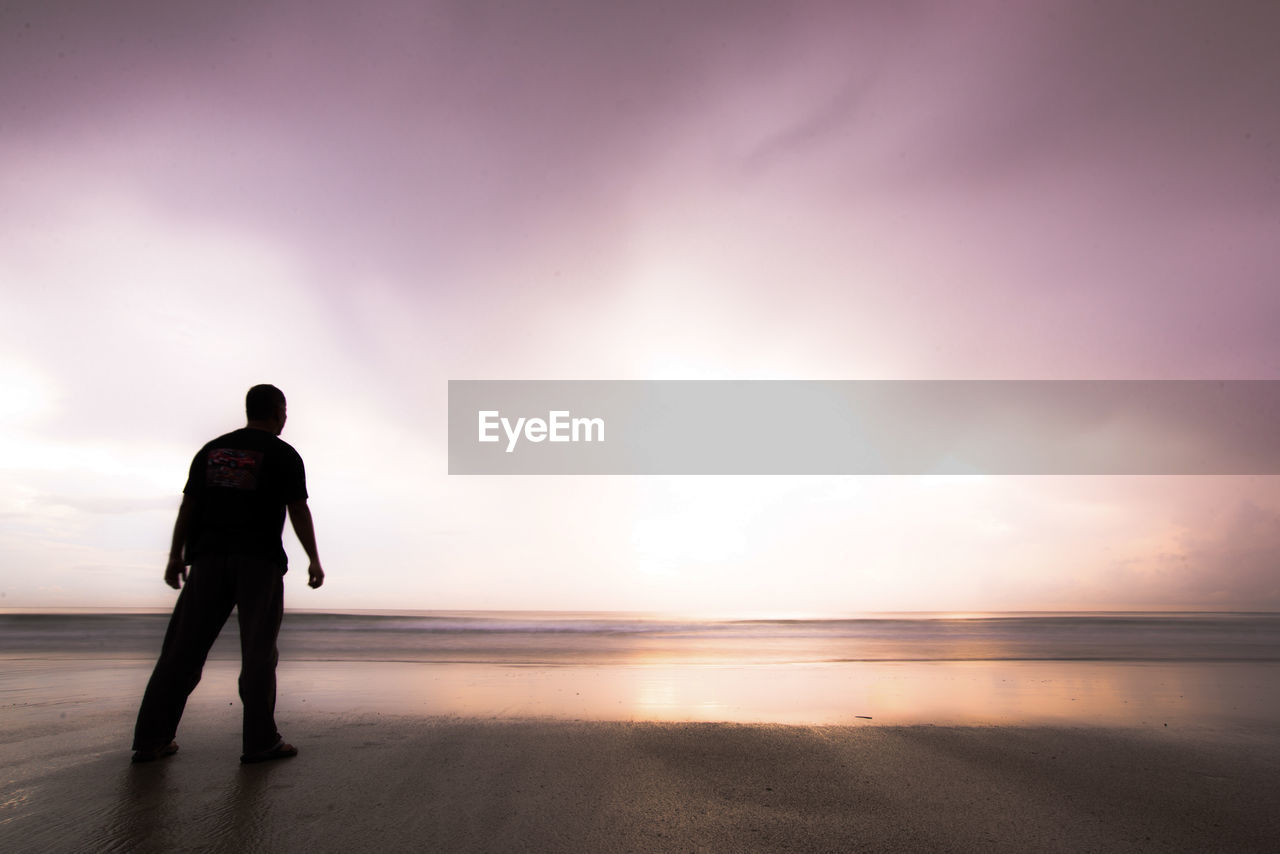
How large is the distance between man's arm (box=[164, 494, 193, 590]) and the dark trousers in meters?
0.11

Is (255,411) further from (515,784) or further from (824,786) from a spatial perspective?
(824,786)

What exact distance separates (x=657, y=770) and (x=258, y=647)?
252 centimetres

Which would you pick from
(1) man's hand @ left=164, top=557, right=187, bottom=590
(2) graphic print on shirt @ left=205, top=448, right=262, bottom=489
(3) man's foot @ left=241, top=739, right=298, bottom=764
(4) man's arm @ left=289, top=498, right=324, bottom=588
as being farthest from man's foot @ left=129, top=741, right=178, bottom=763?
(2) graphic print on shirt @ left=205, top=448, right=262, bottom=489

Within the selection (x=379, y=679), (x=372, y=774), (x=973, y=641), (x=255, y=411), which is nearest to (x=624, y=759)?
(x=372, y=774)

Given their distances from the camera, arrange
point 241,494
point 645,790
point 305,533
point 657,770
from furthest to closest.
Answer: point 305,533 < point 241,494 < point 657,770 < point 645,790

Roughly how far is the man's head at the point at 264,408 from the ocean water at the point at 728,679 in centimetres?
260

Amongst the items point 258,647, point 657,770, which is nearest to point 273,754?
point 258,647

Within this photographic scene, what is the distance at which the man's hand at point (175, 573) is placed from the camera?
3877mm

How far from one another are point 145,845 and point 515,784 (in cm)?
156

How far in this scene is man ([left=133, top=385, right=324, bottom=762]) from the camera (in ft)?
12.1

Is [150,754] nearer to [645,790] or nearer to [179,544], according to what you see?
[179,544]

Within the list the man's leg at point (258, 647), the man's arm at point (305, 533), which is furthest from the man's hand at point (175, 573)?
the man's arm at point (305, 533)

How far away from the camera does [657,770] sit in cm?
352

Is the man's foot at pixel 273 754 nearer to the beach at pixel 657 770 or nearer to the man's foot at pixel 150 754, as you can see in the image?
the beach at pixel 657 770
